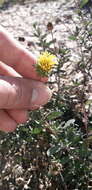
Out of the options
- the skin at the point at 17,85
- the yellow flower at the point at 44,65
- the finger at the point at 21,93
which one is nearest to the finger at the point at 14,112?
the skin at the point at 17,85

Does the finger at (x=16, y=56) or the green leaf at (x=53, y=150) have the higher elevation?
the finger at (x=16, y=56)

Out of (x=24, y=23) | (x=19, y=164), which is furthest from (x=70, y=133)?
(x=24, y=23)

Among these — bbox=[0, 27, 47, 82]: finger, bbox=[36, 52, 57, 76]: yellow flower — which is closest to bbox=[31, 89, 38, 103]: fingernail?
bbox=[36, 52, 57, 76]: yellow flower

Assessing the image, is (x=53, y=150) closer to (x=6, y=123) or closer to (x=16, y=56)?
(x=6, y=123)

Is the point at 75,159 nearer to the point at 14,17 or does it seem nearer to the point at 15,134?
the point at 15,134

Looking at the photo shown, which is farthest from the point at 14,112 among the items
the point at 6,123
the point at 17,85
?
the point at 17,85

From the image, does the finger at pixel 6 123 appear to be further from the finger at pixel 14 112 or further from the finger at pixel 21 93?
the finger at pixel 21 93

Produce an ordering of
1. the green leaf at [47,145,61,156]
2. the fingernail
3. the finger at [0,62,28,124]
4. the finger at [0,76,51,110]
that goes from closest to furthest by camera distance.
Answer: the finger at [0,76,51,110]
the fingernail
the green leaf at [47,145,61,156]
the finger at [0,62,28,124]

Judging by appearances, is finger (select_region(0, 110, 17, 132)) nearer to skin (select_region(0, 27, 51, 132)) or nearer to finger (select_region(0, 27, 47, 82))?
skin (select_region(0, 27, 51, 132))
